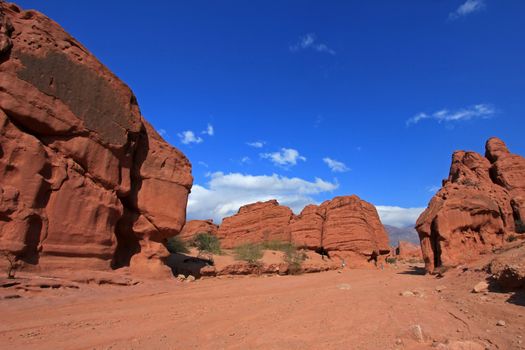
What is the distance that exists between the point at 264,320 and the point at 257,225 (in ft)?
80.4

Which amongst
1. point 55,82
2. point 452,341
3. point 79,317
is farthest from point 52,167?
point 452,341

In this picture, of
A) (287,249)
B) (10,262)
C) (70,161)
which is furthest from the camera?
(287,249)

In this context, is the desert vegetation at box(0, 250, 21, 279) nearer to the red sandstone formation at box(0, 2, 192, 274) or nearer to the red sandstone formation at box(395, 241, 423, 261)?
the red sandstone formation at box(0, 2, 192, 274)

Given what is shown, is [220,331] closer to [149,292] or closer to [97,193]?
[149,292]

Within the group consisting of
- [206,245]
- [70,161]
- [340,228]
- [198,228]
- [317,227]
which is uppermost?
[198,228]

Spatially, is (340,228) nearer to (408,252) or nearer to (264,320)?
(264,320)

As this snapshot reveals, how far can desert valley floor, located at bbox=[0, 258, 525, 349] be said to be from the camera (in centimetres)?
471

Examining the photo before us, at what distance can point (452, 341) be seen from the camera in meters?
4.28

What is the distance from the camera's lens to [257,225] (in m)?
30.8

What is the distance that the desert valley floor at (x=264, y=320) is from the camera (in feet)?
15.4

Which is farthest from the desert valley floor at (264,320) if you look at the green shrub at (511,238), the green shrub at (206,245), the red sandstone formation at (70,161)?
the green shrub at (206,245)

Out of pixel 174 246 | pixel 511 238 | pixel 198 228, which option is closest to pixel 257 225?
pixel 198 228

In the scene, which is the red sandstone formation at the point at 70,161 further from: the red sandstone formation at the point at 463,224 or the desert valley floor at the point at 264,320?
the red sandstone formation at the point at 463,224

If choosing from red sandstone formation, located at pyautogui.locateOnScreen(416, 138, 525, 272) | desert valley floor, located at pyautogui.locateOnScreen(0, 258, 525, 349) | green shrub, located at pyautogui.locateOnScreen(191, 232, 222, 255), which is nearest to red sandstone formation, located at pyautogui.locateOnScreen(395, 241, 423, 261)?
red sandstone formation, located at pyautogui.locateOnScreen(416, 138, 525, 272)
